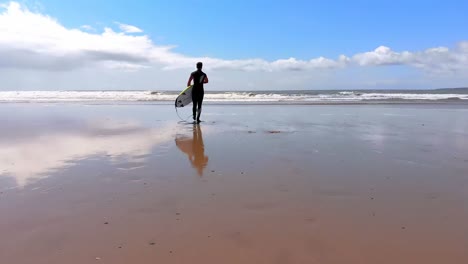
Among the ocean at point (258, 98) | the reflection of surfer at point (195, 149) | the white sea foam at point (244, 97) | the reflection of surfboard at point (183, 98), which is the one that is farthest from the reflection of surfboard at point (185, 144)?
the white sea foam at point (244, 97)

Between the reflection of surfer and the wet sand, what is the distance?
4 cm

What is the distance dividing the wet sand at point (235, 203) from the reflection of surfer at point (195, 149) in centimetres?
4

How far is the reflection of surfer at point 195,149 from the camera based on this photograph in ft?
18.5

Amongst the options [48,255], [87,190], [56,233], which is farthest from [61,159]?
[48,255]

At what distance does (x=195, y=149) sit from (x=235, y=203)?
128 inches

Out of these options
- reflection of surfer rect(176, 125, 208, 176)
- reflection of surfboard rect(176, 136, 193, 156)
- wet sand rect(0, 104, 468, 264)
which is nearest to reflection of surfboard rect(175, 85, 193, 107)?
reflection of surfer rect(176, 125, 208, 176)

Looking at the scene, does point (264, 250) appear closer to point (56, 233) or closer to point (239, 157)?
point (56, 233)

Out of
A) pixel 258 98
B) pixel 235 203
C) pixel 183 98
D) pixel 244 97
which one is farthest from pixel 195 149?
→ pixel 244 97

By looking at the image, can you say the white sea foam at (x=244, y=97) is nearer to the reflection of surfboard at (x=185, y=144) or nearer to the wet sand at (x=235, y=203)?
the reflection of surfboard at (x=185, y=144)

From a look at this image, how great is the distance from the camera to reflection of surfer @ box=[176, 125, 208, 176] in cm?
563

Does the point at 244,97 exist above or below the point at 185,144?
above

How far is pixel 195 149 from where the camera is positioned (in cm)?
691

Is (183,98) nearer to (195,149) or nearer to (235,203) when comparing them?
(195,149)

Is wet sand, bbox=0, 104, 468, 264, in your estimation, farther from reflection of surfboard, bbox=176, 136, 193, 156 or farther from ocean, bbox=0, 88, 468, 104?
ocean, bbox=0, 88, 468, 104
